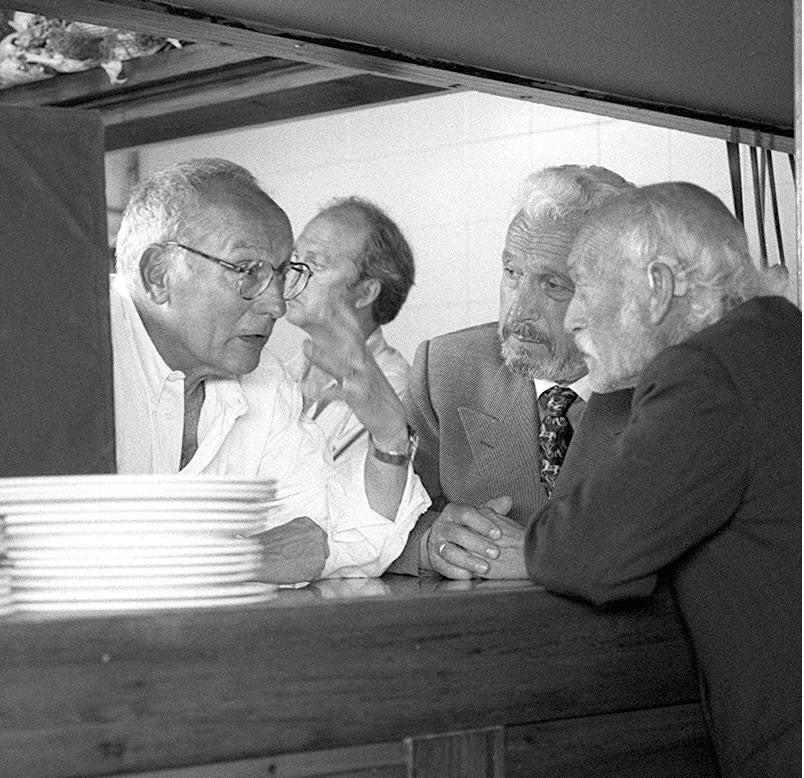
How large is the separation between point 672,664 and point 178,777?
0.86 metres

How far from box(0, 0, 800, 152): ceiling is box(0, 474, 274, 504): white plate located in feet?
2.48

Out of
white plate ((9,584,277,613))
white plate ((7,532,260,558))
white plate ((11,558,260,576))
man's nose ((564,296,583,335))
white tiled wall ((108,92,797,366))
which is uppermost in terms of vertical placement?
white tiled wall ((108,92,797,366))

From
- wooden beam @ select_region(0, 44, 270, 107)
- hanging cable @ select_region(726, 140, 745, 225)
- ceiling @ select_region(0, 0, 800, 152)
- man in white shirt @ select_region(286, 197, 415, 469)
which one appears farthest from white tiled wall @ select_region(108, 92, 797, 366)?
ceiling @ select_region(0, 0, 800, 152)

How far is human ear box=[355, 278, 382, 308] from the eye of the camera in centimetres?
424

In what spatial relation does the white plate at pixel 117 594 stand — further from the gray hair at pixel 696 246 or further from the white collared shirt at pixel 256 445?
the gray hair at pixel 696 246

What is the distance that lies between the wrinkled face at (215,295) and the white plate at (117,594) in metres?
1.18

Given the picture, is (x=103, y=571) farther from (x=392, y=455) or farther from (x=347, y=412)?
(x=347, y=412)

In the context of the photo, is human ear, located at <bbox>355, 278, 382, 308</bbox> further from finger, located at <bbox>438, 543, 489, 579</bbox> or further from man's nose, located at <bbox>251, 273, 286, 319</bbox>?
finger, located at <bbox>438, 543, 489, 579</bbox>

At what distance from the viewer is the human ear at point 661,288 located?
245 centimetres

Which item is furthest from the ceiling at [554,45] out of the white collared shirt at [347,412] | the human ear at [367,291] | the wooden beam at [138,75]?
the wooden beam at [138,75]

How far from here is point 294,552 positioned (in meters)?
2.46

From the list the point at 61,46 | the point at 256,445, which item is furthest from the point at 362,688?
the point at 61,46

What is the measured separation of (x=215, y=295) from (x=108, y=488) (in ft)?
4.13

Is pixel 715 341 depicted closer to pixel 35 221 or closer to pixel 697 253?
pixel 697 253
